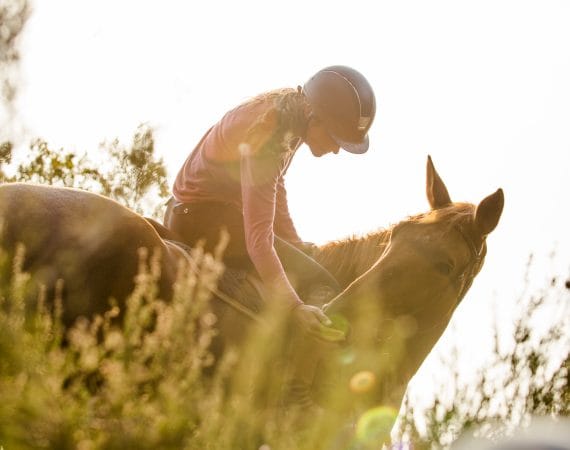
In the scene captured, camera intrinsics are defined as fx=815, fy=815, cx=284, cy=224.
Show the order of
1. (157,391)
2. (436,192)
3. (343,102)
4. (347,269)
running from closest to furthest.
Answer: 1. (157,391)
2. (343,102)
3. (347,269)
4. (436,192)

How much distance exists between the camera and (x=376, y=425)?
17.5 ft

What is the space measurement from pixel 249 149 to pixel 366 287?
121 cm

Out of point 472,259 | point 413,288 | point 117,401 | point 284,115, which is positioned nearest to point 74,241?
point 284,115

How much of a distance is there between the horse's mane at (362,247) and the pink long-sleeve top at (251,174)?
836mm

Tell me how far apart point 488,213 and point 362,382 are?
1415 mm

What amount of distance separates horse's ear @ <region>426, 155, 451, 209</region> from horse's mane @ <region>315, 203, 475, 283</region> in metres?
0.09

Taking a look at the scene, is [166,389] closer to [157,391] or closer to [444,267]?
[157,391]

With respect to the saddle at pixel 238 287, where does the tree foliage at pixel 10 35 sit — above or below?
above

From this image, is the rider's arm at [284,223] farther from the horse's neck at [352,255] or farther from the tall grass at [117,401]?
the tall grass at [117,401]

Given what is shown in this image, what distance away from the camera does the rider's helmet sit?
17.2 feet

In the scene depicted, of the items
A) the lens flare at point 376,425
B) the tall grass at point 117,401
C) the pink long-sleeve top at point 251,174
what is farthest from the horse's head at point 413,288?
the tall grass at point 117,401

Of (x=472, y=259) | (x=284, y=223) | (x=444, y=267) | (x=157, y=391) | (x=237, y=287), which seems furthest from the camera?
(x=284, y=223)

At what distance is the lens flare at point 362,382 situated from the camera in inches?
210

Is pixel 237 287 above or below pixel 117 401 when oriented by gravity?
above
